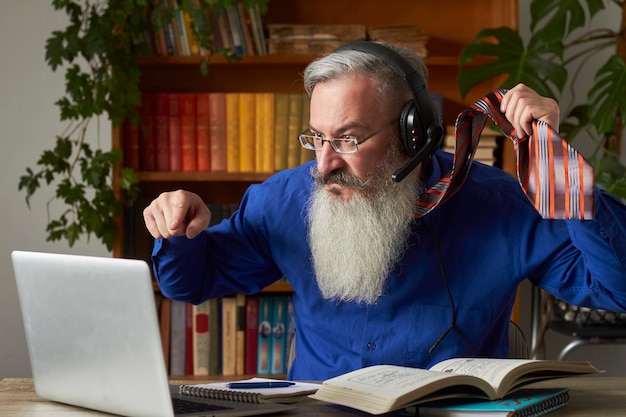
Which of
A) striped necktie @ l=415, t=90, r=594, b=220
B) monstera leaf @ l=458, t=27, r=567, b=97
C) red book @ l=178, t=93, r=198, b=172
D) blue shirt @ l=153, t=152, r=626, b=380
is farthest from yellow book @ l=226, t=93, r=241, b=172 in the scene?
striped necktie @ l=415, t=90, r=594, b=220

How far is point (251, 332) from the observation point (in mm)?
3045

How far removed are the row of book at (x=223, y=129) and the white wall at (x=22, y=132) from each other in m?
0.33

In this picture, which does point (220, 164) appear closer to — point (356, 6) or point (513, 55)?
point (356, 6)

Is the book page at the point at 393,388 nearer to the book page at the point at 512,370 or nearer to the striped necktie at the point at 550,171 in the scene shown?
the book page at the point at 512,370

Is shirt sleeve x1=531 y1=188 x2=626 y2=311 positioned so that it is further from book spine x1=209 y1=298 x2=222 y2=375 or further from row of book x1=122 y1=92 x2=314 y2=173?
book spine x1=209 y1=298 x2=222 y2=375

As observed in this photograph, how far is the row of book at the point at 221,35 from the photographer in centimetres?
297

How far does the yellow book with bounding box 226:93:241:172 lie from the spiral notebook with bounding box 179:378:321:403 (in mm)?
1684

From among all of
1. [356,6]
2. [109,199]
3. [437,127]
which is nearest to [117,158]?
[109,199]

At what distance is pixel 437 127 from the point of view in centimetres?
163

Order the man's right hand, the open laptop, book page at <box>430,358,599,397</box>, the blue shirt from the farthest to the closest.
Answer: the blue shirt → the man's right hand → book page at <box>430,358,599,397</box> → the open laptop

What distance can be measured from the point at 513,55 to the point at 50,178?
1544 mm

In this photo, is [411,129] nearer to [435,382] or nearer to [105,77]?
[435,382]

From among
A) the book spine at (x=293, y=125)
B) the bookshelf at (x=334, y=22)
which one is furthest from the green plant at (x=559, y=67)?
the book spine at (x=293, y=125)

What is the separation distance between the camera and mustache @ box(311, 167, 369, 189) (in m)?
1.64
